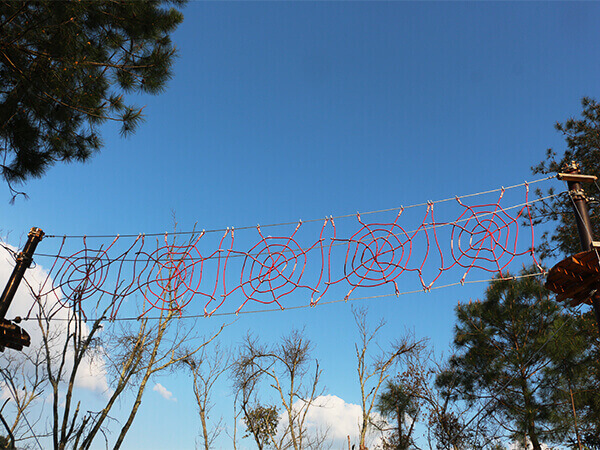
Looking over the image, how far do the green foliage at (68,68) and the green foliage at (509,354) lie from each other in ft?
35.9

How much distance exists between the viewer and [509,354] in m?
12.4

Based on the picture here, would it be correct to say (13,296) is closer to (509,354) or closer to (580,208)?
(580,208)

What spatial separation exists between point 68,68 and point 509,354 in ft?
41.6

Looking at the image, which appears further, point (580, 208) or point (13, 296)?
point (13, 296)

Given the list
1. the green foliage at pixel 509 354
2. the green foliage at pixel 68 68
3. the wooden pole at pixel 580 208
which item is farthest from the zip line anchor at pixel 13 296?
the green foliage at pixel 509 354

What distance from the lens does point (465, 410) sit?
43.7 feet

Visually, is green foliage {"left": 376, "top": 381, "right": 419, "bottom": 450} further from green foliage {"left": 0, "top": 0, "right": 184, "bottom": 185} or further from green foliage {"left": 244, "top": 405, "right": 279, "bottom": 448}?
green foliage {"left": 0, "top": 0, "right": 184, "bottom": 185}

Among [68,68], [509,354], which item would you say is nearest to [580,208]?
[68,68]

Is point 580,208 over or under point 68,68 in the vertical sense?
under

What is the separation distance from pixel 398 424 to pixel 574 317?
7352mm

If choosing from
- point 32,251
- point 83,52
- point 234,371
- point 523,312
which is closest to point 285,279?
point 32,251

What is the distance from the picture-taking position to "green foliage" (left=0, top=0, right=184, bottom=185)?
4.59m

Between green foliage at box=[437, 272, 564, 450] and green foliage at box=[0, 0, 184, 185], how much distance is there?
10.9 m

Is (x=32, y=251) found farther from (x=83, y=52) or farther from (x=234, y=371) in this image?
(x=234, y=371)
